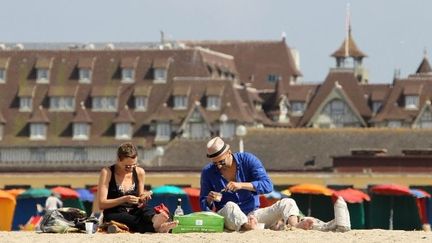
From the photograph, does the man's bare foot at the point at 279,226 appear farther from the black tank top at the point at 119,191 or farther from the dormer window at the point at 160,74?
the dormer window at the point at 160,74

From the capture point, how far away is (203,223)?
102 feet

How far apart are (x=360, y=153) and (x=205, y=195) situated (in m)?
74.2

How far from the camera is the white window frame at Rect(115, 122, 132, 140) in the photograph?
136375mm

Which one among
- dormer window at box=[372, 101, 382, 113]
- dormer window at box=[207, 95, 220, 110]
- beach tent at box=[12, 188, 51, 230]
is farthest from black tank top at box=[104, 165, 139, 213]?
dormer window at box=[372, 101, 382, 113]

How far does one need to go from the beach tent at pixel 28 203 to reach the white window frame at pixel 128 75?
6221 centimetres

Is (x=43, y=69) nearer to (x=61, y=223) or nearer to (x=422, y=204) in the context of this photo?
(x=422, y=204)

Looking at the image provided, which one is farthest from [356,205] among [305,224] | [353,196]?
[305,224]

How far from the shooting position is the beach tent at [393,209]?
2862 inches

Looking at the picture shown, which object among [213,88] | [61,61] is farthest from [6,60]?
[213,88]

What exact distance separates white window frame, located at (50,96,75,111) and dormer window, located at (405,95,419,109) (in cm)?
1879

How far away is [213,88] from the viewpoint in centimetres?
13700

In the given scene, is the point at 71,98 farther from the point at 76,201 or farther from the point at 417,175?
the point at 76,201

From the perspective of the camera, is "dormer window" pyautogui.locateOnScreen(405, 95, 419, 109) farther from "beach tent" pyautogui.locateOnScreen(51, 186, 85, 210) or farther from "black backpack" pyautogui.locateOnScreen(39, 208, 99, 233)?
"black backpack" pyautogui.locateOnScreen(39, 208, 99, 233)

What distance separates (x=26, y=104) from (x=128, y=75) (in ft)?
19.7
